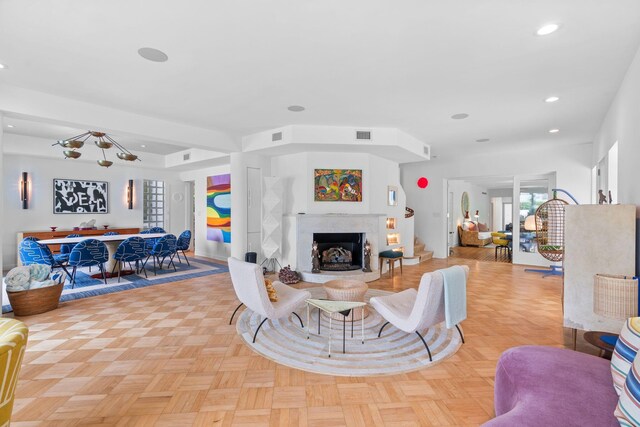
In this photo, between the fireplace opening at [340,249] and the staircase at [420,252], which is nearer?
the fireplace opening at [340,249]

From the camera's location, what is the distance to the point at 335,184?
618 centimetres

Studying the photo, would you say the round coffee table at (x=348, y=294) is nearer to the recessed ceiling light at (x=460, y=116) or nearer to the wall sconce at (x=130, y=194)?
the recessed ceiling light at (x=460, y=116)

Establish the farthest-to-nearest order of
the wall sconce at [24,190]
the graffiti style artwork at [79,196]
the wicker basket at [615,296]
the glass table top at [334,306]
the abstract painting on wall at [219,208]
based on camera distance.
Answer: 1. the abstract painting on wall at [219,208]
2. the graffiti style artwork at [79,196]
3. the wall sconce at [24,190]
4. the glass table top at [334,306]
5. the wicker basket at [615,296]

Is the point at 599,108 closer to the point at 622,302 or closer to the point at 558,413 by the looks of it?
the point at 622,302

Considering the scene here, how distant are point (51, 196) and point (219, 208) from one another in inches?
148

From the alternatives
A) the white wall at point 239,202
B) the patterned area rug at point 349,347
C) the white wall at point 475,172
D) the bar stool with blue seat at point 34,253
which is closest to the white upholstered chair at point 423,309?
the patterned area rug at point 349,347

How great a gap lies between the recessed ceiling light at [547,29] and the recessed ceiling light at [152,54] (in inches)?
129

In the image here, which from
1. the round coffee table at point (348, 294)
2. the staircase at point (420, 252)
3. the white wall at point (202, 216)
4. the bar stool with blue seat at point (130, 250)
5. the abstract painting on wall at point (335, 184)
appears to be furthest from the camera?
the white wall at point (202, 216)

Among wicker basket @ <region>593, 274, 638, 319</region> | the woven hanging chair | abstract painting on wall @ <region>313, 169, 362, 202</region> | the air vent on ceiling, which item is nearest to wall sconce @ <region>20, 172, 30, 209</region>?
abstract painting on wall @ <region>313, 169, 362, 202</region>

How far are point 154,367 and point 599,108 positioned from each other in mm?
6349

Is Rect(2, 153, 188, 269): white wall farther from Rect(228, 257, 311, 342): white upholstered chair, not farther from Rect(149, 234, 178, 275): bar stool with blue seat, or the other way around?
Rect(228, 257, 311, 342): white upholstered chair

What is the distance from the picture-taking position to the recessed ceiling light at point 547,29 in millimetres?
2457

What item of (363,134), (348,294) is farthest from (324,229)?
(348,294)

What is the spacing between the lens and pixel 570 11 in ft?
7.48
